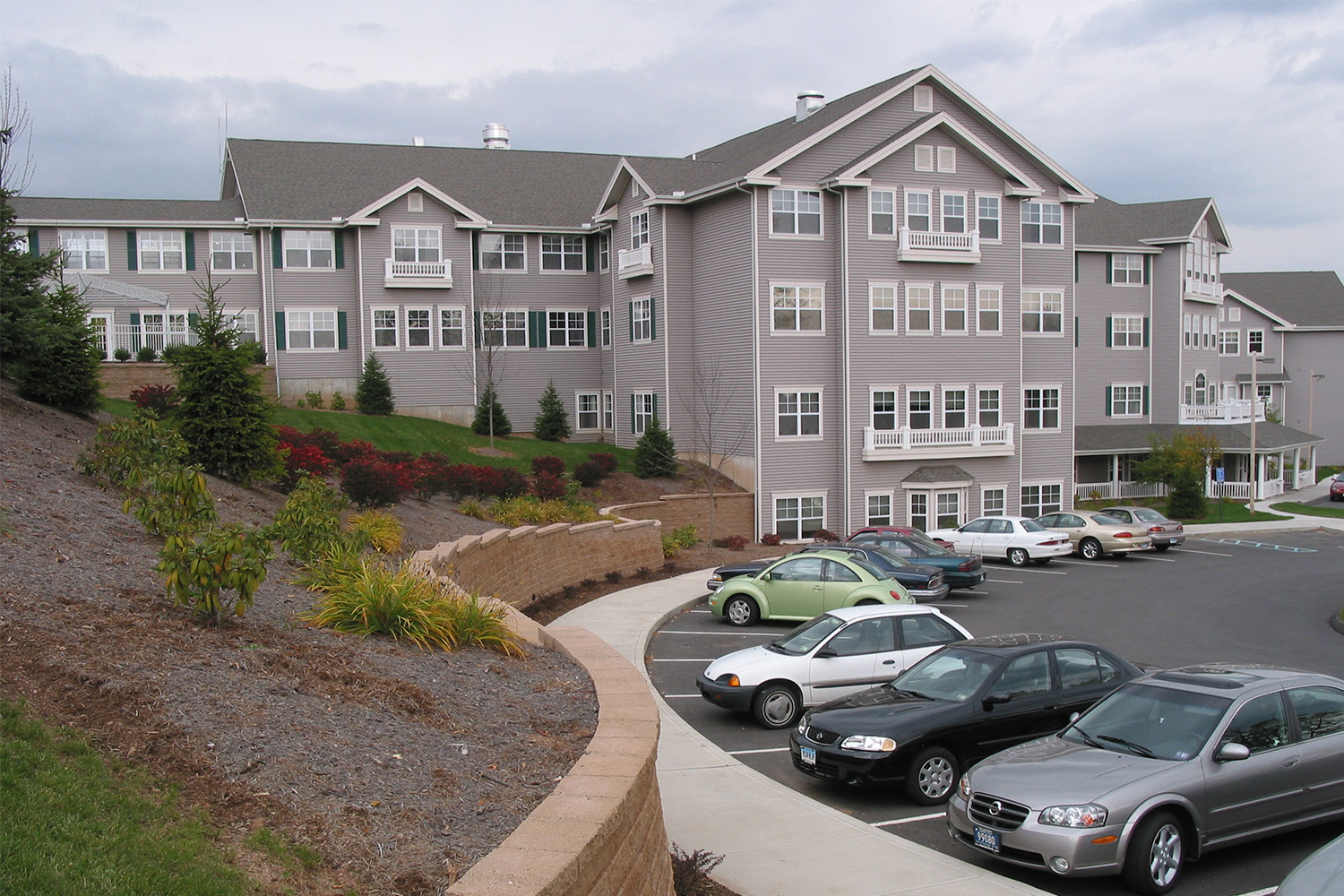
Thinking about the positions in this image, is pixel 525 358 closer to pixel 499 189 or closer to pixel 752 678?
pixel 499 189

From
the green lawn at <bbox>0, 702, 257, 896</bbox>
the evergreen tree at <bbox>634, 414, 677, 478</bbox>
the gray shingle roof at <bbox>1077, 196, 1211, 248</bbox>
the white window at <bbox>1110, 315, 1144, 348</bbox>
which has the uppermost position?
the gray shingle roof at <bbox>1077, 196, 1211, 248</bbox>

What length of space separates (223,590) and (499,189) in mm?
38998

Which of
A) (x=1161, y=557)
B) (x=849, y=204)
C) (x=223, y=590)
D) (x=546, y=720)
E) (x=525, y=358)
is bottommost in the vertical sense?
(x=1161, y=557)

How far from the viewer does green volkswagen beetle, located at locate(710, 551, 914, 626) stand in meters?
20.3

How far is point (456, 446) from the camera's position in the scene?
38.8 m

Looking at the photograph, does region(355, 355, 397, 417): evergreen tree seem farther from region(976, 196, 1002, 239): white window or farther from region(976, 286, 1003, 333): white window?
region(976, 196, 1002, 239): white window

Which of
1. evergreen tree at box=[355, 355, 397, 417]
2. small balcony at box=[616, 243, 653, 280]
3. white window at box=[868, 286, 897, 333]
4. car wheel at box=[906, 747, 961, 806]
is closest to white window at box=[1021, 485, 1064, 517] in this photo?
white window at box=[868, 286, 897, 333]

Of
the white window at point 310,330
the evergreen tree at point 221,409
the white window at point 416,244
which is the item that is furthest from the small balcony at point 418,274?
the evergreen tree at point 221,409

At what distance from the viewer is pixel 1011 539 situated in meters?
31.1

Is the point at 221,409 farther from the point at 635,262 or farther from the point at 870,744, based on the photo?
the point at 635,262

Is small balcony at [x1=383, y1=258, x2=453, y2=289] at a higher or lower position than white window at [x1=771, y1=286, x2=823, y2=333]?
higher

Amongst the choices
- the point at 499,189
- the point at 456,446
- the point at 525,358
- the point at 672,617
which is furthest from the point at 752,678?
the point at 499,189

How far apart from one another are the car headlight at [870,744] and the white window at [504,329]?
33535 mm

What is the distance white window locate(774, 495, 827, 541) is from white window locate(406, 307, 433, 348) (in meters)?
15.7
